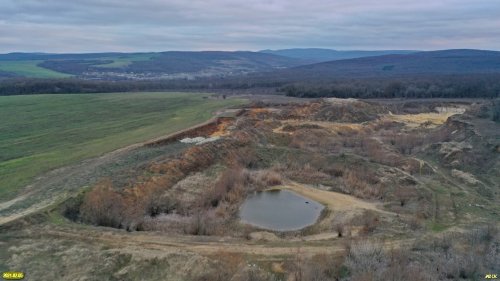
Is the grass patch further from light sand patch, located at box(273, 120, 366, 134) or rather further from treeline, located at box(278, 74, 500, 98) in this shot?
treeline, located at box(278, 74, 500, 98)

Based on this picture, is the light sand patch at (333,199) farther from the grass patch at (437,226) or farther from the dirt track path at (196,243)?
the dirt track path at (196,243)

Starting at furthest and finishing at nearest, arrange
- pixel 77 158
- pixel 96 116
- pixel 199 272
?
pixel 96 116 → pixel 77 158 → pixel 199 272

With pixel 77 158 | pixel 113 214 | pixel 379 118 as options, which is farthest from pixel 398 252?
pixel 379 118

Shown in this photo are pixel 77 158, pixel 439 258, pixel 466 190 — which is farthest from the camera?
pixel 77 158

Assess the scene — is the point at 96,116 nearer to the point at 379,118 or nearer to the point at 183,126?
the point at 183,126

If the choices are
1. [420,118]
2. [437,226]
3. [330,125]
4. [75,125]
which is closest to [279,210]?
[437,226]

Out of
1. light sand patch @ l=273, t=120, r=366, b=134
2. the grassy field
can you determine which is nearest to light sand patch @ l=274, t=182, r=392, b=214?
the grassy field

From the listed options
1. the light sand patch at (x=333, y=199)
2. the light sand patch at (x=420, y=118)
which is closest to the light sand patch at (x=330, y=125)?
the light sand patch at (x=420, y=118)
